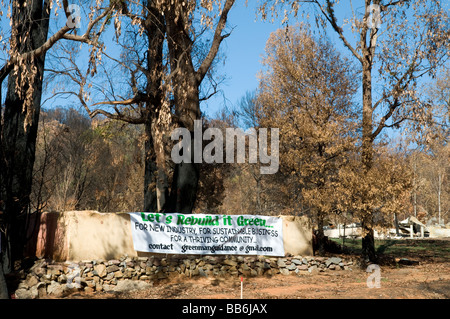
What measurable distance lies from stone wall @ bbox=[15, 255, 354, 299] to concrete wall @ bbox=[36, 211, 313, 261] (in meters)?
0.30

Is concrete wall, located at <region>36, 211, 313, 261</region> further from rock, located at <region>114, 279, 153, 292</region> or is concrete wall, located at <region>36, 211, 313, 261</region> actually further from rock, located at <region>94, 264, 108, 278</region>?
rock, located at <region>114, 279, 153, 292</region>

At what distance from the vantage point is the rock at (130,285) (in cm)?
1508

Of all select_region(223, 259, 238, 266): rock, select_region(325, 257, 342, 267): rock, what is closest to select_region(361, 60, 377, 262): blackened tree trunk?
select_region(325, 257, 342, 267): rock

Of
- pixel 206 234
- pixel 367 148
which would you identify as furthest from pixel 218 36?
pixel 206 234

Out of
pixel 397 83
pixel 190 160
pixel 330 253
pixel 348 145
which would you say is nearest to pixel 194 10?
pixel 190 160

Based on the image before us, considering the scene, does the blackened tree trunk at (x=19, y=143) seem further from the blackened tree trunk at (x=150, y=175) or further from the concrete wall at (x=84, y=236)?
the blackened tree trunk at (x=150, y=175)

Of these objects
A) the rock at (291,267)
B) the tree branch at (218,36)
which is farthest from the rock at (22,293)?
the tree branch at (218,36)

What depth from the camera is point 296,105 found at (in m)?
25.8

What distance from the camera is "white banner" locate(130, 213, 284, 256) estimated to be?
1636cm

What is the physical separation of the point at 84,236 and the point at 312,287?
→ 7.43 m
